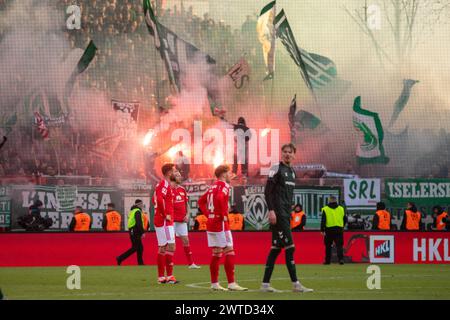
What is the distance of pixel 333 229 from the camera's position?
26172mm

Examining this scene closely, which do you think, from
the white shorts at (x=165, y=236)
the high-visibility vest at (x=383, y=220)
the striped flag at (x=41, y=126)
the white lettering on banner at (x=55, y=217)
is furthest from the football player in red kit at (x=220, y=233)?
the striped flag at (x=41, y=126)

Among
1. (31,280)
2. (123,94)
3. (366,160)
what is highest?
(123,94)

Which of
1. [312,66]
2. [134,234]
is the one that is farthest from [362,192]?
[134,234]

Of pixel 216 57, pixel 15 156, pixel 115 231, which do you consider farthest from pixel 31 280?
pixel 216 57

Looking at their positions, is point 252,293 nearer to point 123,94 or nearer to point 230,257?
point 230,257

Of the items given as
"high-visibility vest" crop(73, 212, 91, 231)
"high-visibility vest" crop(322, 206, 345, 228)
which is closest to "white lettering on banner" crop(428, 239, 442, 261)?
"high-visibility vest" crop(322, 206, 345, 228)

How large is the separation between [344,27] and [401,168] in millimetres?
5691

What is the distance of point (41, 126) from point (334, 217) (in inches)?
537

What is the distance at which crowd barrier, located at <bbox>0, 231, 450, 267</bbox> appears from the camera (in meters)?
26.2

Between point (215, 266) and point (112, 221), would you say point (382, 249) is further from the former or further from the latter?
point (215, 266)

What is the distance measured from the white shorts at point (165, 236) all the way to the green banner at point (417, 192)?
16836mm

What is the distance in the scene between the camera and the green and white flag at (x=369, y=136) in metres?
37.0

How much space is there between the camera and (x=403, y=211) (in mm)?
33906

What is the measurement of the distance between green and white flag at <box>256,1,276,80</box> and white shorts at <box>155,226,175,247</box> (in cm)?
1990
